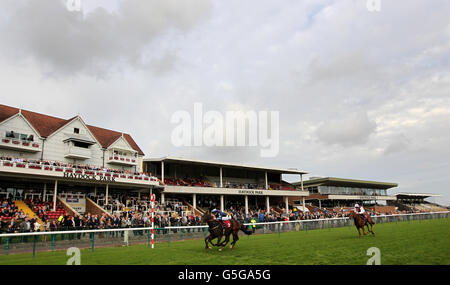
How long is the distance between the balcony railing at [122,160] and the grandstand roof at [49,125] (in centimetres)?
154

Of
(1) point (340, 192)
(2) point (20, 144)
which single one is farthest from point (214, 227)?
(1) point (340, 192)

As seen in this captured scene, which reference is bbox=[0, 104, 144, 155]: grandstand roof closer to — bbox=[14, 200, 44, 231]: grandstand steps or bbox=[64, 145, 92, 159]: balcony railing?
bbox=[64, 145, 92, 159]: balcony railing

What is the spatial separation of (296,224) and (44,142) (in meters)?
23.1

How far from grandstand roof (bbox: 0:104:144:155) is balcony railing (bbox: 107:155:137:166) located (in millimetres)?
1545

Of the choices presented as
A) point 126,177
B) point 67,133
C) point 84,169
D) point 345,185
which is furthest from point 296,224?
point 345,185

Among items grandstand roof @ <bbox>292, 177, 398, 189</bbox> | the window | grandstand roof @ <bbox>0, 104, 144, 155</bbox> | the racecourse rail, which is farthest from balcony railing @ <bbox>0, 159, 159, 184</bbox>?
grandstand roof @ <bbox>292, 177, 398, 189</bbox>

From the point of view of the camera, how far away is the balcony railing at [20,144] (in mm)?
26361

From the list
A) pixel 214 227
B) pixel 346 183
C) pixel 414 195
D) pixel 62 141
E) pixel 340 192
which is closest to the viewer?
pixel 214 227

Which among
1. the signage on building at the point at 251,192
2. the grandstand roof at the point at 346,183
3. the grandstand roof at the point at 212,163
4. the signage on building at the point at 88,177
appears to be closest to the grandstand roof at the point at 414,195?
the grandstand roof at the point at 346,183

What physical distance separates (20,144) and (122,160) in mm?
9862

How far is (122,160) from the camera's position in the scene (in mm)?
34812

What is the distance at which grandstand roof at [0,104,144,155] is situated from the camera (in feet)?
96.7

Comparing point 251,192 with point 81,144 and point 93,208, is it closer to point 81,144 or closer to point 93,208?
point 93,208
